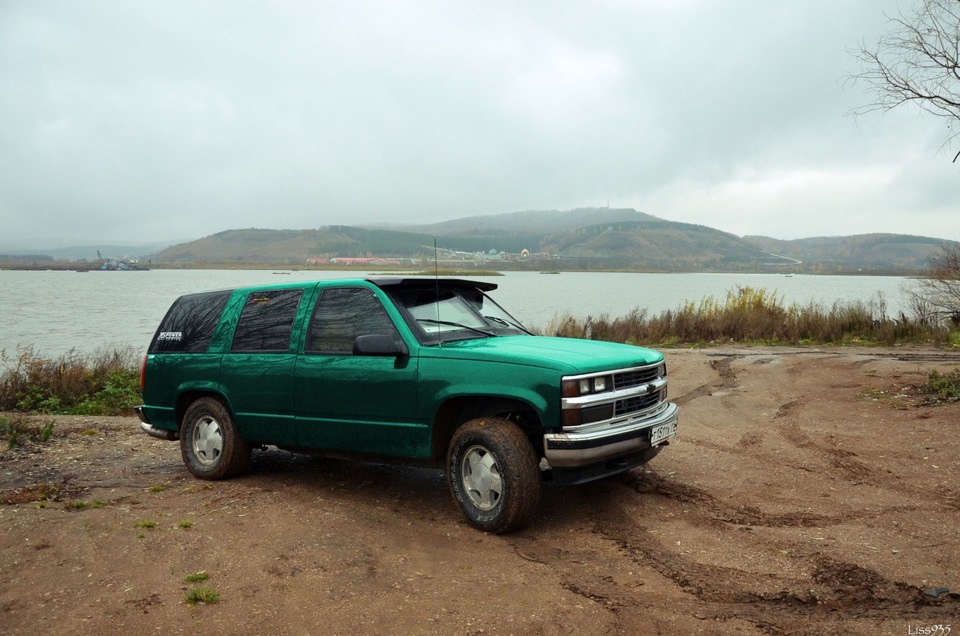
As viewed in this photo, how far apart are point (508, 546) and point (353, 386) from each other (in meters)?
1.75

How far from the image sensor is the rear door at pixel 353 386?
5293mm

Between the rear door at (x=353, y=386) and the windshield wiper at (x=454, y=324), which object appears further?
the windshield wiper at (x=454, y=324)

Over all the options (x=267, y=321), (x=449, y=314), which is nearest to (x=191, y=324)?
(x=267, y=321)

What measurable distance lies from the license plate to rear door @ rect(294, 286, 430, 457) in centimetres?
165

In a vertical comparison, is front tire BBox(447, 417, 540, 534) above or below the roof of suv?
below

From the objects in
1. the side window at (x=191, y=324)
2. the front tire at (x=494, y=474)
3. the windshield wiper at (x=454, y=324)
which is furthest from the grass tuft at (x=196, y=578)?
the side window at (x=191, y=324)

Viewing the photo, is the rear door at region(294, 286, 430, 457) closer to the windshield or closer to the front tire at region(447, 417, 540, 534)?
the windshield

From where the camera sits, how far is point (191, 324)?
22.4ft

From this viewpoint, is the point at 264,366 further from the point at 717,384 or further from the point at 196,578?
the point at 717,384

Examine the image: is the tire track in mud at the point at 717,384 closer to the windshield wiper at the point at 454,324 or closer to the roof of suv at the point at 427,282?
the roof of suv at the point at 427,282

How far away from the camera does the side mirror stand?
521cm

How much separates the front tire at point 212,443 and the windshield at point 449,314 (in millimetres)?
2094

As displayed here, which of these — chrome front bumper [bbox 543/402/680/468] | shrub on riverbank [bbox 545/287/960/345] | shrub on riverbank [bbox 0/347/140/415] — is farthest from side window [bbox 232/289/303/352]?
shrub on riverbank [bbox 545/287/960/345]

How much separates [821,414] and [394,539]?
6.31 m
